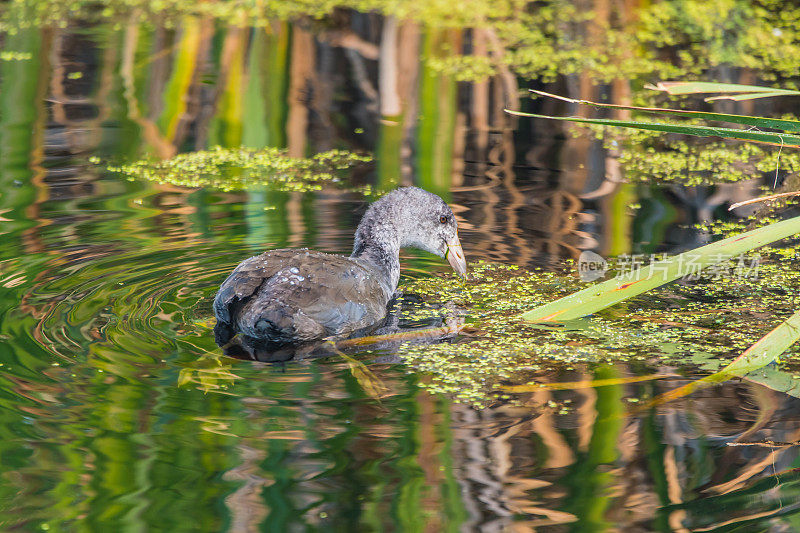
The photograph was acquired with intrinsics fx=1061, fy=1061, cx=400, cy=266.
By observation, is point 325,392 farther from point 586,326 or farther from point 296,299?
point 586,326

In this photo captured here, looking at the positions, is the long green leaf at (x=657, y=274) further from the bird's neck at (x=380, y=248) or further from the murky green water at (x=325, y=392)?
the bird's neck at (x=380, y=248)

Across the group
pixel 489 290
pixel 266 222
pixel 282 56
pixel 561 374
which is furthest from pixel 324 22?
pixel 561 374

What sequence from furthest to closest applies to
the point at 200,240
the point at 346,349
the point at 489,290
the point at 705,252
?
the point at 200,240
the point at 489,290
the point at 346,349
the point at 705,252

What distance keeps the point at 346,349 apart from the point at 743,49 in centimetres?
532

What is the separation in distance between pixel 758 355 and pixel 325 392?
4.70 feet

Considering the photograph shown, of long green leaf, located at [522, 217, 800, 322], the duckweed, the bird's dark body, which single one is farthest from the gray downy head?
long green leaf, located at [522, 217, 800, 322]

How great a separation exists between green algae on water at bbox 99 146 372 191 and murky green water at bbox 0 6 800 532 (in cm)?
10

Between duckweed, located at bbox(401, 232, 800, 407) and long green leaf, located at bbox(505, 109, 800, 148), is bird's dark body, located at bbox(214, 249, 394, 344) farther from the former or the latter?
long green leaf, located at bbox(505, 109, 800, 148)

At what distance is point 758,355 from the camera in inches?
137

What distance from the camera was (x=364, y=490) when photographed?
303 centimetres

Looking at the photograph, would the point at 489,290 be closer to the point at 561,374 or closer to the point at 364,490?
the point at 561,374

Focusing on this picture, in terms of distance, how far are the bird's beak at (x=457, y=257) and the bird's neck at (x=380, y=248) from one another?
24cm

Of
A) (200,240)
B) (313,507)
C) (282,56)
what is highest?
(282,56)

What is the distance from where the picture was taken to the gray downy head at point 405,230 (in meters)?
4.66
